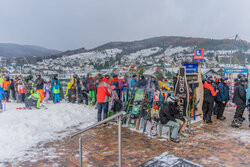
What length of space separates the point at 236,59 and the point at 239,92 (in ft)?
42.6

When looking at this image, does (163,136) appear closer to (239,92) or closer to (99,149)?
(99,149)

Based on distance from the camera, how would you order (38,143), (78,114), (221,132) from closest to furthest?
(38,143)
(221,132)
(78,114)

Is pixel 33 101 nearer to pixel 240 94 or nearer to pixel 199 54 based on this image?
pixel 199 54

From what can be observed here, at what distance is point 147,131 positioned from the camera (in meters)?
5.92

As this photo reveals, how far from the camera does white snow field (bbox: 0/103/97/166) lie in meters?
4.41

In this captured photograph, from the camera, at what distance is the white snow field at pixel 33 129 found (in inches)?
174

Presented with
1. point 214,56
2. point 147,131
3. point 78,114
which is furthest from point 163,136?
point 214,56

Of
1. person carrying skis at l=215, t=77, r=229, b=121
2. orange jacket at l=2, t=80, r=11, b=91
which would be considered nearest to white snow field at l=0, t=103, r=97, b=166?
orange jacket at l=2, t=80, r=11, b=91

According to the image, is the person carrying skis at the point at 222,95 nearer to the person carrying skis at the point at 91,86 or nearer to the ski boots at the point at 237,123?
the ski boots at the point at 237,123

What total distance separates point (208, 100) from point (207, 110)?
1.59 feet

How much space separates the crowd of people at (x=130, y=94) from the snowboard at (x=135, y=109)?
11.6 inches

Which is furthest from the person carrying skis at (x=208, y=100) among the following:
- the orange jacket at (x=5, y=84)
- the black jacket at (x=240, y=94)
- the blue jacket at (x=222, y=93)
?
the orange jacket at (x=5, y=84)

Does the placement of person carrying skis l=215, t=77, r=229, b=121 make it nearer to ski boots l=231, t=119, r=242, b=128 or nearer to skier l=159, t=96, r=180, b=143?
ski boots l=231, t=119, r=242, b=128

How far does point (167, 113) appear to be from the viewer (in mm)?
4969
